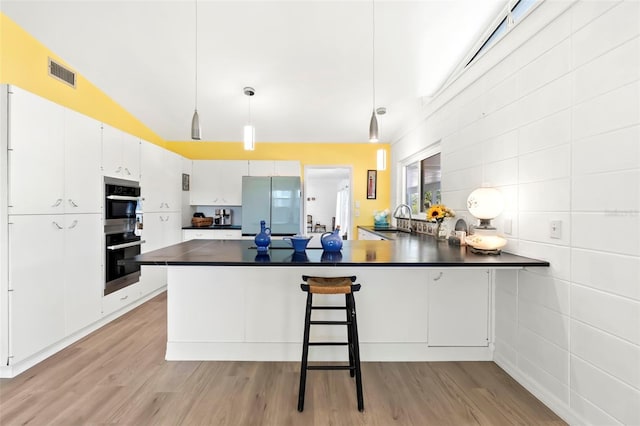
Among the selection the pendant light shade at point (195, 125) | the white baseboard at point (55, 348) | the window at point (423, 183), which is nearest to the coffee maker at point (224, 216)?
the white baseboard at point (55, 348)

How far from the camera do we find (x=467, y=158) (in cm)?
252

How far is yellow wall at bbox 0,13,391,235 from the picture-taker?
2502 mm

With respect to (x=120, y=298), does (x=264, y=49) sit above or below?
above

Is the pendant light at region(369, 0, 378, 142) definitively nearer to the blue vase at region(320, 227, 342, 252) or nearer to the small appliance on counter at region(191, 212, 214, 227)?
the blue vase at region(320, 227, 342, 252)

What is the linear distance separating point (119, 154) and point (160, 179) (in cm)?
77

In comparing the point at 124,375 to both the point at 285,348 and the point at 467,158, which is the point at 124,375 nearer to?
the point at 285,348

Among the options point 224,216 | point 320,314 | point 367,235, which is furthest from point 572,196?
point 224,216

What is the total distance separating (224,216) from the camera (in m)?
4.89

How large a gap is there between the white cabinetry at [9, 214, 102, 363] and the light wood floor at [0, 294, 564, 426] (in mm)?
263

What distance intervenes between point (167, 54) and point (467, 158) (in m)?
3.13

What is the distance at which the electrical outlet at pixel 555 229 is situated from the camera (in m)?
1.58

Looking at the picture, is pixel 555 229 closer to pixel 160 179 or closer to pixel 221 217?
pixel 160 179

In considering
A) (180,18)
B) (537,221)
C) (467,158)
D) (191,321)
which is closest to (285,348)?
(191,321)

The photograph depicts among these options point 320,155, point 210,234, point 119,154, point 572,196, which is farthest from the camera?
point 320,155
